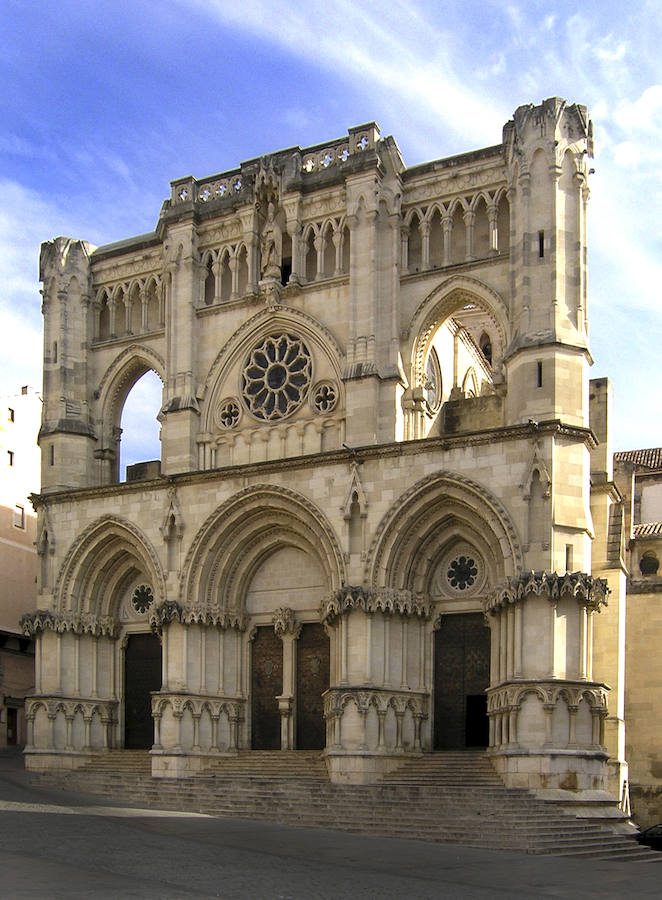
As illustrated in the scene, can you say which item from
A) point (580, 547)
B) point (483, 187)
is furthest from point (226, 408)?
point (580, 547)

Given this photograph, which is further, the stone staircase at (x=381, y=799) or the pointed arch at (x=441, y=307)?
the pointed arch at (x=441, y=307)

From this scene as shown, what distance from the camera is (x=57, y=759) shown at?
30.7m

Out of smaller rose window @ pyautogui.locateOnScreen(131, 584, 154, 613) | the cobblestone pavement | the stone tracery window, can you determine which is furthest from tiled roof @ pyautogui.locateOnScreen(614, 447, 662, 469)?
the cobblestone pavement

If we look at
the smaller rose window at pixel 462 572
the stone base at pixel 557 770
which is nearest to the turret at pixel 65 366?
the smaller rose window at pixel 462 572

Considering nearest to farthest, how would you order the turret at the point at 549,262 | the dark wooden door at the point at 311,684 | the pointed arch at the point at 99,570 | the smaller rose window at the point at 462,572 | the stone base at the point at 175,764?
the turret at the point at 549,262 → the smaller rose window at the point at 462,572 → the stone base at the point at 175,764 → the dark wooden door at the point at 311,684 → the pointed arch at the point at 99,570

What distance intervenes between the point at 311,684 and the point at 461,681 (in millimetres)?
4090

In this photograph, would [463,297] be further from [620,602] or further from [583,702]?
[583,702]

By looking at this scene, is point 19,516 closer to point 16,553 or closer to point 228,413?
point 16,553

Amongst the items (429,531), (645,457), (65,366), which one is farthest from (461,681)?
(645,457)

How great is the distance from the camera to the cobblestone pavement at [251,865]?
14.7 m

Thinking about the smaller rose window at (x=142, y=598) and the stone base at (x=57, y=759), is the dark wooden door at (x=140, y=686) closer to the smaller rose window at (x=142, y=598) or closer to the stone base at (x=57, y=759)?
the smaller rose window at (x=142, y=598)

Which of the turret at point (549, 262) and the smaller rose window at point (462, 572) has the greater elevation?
the turret at point (549, 262)

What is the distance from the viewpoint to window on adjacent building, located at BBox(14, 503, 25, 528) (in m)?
43.5

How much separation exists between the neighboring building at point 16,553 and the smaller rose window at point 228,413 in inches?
573
